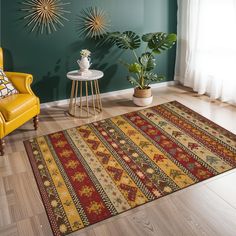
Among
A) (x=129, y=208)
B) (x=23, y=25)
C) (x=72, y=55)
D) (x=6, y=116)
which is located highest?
(x=23, y=25)

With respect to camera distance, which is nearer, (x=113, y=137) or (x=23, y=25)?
(x=113, y=137)

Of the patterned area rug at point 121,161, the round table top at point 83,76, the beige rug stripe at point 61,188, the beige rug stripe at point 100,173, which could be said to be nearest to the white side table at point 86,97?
the round table top at point 83,76

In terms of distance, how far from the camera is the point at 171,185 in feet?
8.61

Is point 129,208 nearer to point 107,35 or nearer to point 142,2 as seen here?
point 107,35

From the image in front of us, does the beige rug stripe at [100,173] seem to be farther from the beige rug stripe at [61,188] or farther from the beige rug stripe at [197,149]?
the beige rug stripe at [197,149]

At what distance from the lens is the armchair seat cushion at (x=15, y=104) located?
9.96 ft

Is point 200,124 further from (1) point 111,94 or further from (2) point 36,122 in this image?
(2) point 36,122

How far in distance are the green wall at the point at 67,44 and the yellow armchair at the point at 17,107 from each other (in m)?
0.36

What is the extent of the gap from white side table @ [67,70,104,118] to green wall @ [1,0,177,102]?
19 centimetres

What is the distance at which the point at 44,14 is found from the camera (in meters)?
3.74

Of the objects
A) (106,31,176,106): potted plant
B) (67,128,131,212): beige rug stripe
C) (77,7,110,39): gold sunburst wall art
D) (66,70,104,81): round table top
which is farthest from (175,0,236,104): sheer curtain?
(67,128,131,212): beige rug stripe

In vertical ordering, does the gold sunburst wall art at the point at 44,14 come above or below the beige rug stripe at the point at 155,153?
above

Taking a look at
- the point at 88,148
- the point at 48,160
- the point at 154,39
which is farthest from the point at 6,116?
the point at 154,39

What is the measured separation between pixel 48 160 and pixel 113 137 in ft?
2.46
